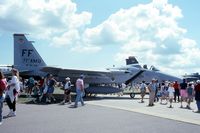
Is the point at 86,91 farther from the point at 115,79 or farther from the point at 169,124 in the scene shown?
the point at 169,124

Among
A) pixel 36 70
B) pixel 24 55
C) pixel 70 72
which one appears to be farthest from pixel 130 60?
pixel 24 55

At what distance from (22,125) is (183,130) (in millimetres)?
5076

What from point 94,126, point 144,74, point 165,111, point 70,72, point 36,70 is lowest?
point 165,111

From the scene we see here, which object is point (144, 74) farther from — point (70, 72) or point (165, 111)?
point (165, 111)

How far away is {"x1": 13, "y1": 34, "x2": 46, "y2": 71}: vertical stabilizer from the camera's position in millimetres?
30703

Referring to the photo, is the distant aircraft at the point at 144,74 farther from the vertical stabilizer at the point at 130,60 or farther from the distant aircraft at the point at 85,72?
the vertical stabilizer at the point at 130,60

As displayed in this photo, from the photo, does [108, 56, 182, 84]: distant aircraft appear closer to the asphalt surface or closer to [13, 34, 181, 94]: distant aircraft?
[13, 34, 181, 94]: distant aircraft

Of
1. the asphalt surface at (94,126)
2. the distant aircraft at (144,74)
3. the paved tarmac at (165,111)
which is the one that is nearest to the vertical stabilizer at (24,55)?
the distant aircraft at (144,74)

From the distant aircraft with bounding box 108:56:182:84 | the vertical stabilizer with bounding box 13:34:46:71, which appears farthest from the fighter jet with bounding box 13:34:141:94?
the distant aircraft with bounding box 108:56:182:84

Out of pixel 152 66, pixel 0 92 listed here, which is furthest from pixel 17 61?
pixel 0 92

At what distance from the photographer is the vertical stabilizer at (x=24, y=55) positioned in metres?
30.7

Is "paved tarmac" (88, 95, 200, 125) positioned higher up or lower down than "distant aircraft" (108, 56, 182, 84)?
lower down

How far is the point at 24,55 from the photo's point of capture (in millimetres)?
30828

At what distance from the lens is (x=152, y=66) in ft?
111
